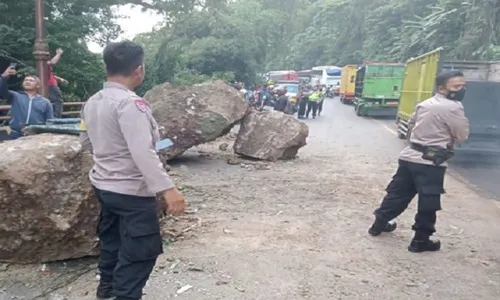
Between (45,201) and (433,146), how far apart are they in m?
3.29

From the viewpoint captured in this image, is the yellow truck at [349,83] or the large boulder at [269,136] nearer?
the large boulder at [269,136]

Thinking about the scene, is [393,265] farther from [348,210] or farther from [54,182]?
[54,182]

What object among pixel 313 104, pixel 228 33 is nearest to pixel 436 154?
pixel 313 104

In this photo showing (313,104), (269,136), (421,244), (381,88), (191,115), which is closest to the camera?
(421,244)

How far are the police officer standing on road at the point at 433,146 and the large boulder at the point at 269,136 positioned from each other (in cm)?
464

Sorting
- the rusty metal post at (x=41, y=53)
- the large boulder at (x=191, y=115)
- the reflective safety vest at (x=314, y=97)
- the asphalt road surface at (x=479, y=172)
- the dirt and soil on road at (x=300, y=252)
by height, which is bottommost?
the reflective safety vest at (x=314, y=97)

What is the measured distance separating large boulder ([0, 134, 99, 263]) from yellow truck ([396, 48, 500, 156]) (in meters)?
8.34

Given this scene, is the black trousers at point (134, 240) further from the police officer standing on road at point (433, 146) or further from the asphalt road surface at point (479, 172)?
the asphalt road surface at point (479, 172)

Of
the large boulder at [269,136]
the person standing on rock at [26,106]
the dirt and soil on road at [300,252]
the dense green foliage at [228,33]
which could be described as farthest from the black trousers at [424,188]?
the dense green foliage at [228,33]

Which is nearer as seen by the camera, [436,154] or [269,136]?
[436,154]

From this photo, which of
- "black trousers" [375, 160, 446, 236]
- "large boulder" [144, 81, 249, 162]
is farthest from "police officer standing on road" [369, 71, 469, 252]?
"large boulder" [144, 81, 249, 162]

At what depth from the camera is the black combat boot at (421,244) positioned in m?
4.56

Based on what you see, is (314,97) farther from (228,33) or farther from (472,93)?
(472,93)

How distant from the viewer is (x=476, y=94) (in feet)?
37.4
